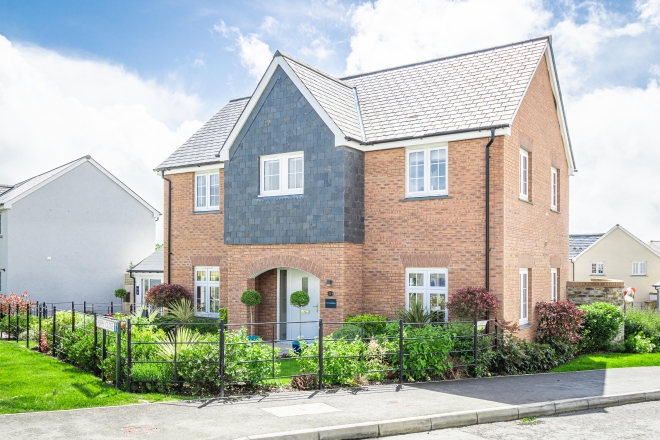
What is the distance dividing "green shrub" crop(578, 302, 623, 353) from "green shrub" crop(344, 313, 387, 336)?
22.8 ft

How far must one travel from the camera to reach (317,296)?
17.6 metres

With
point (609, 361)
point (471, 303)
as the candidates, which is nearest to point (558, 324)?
point (609, 361)

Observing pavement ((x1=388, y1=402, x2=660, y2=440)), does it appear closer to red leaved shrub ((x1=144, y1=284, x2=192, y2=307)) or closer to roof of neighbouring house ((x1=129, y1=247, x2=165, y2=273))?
red leaved shrub ((x1=144, y1=284, x2=192, y2=307))

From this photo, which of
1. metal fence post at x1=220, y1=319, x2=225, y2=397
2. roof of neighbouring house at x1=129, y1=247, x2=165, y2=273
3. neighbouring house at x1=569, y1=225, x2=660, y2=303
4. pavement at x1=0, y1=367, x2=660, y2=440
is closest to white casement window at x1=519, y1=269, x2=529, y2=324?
pavement at x1=0, y1=367, x2=660, y2=440

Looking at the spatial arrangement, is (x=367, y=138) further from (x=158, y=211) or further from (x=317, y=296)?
(x=158, y=211)

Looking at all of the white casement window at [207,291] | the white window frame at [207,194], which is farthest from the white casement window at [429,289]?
the white window frame at [207,194]

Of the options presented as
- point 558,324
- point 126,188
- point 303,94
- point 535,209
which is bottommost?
point 558,324

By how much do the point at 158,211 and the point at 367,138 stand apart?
2106 centimetres

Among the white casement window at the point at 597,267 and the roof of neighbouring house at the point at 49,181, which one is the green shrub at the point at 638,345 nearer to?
the roof of neighbouring house at the point at 49,181

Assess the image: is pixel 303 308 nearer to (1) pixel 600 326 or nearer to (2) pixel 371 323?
(2) pixel 371 323

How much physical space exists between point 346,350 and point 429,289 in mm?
4845

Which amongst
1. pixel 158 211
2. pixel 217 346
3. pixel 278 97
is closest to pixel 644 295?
pixel 158 211

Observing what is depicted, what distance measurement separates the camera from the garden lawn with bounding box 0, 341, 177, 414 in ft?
31.2

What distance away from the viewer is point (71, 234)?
29.9m
